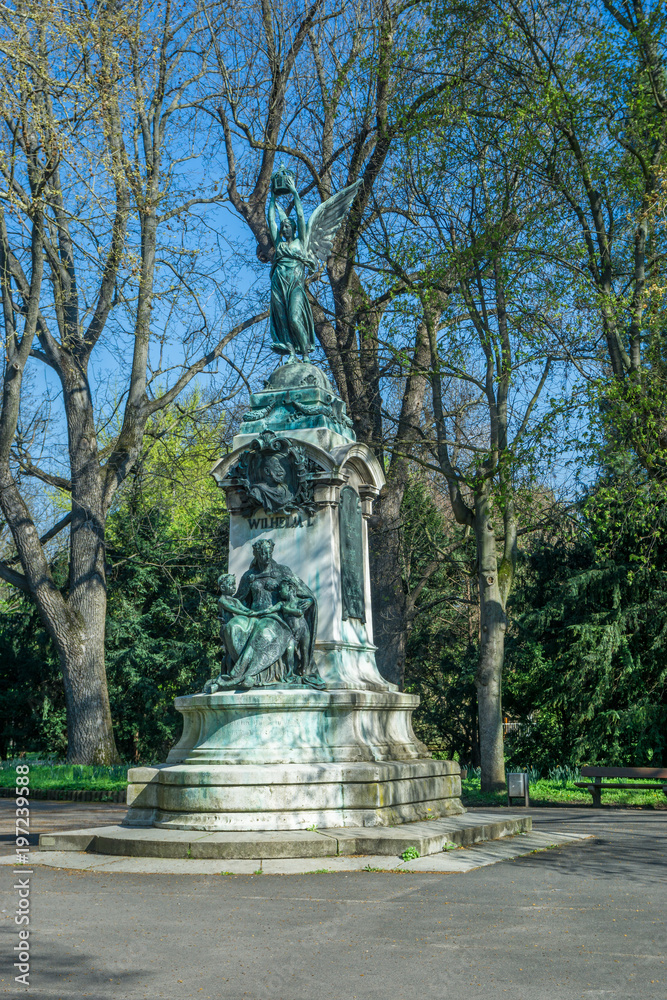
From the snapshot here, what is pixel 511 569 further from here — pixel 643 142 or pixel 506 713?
pixel 643 142

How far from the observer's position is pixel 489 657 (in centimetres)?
1828

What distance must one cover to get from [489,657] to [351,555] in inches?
311

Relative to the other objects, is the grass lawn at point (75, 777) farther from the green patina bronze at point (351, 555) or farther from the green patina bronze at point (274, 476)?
the green patina bronze at point (274, 476)

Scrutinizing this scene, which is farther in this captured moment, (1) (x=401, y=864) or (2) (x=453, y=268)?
(2) (x=453, y=268)

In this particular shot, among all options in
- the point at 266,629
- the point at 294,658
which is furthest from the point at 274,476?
the point at 294,658

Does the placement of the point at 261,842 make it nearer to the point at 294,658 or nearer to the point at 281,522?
the point at 294,658

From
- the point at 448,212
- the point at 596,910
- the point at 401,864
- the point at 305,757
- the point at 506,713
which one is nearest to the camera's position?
the point at 596,910

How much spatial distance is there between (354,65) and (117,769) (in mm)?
13776

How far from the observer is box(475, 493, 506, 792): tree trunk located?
18000 millimetres

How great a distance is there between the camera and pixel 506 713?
76.8ft

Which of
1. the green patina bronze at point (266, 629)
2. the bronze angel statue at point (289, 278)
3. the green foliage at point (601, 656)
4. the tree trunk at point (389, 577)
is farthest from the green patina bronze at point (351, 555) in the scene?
the tree trunk at point (389, 577)

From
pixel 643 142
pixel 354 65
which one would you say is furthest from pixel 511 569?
pixel 354 65

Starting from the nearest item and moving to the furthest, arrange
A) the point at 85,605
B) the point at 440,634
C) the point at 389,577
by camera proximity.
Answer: the point at 85,605 < the point at 389,577 < the point at 440,634

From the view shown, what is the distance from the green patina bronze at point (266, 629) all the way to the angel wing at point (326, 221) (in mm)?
4545
